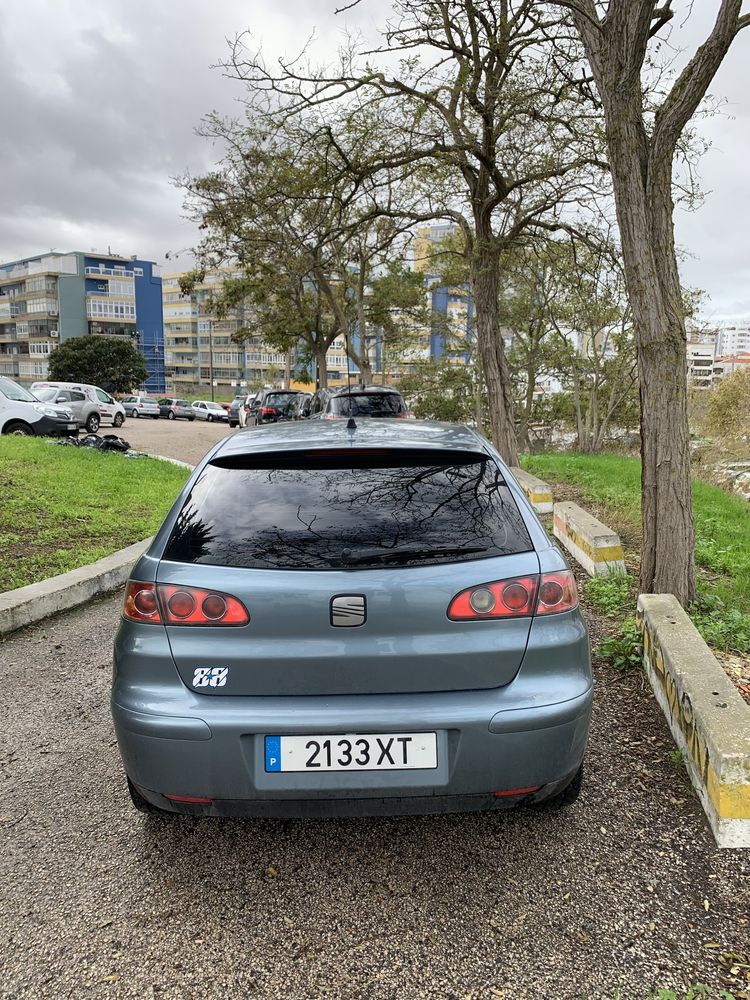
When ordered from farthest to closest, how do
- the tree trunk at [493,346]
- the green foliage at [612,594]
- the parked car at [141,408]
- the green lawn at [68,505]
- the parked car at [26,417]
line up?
the parked car at [141,408]
the parked car at [26,417]
the tree trunk at [493,346]
the green lawn at [68,505]
the green foliage at [612,594]

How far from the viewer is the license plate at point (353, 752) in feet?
7.43

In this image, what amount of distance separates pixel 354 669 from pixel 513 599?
1.84 feet

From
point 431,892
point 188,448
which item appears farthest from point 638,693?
point 188,448

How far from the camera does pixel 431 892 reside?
2.45 meters

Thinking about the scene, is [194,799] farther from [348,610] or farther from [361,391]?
[361,391]

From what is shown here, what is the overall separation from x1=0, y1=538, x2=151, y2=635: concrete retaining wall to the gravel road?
6.78 ft

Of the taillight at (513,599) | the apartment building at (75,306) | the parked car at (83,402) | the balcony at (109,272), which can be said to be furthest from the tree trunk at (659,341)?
the balcony at (109,272)

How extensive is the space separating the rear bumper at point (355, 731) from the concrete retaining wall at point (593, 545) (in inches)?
149

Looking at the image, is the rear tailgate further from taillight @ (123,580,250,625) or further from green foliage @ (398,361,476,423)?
green foliage @ (398,361,476,423)

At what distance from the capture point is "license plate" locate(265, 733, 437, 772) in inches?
89.2

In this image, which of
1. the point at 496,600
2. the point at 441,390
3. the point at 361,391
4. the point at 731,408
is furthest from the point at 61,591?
the point at 441,390

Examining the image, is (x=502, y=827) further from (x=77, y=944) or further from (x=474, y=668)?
(x=77, y=944)

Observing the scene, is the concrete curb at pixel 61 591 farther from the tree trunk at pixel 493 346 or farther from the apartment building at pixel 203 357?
the apartment building at pixel 203 357

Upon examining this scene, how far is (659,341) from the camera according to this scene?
4586 mm
